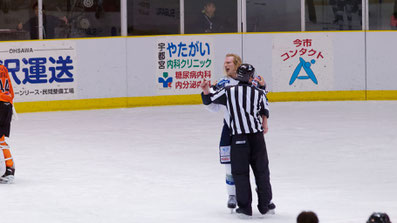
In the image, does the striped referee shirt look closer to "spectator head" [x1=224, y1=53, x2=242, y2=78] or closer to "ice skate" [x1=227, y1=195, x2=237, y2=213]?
"spectator head" [x1=224, y1=53, x2=242, y2=78]

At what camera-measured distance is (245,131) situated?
699cm

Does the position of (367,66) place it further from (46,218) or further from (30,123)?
(46,218)

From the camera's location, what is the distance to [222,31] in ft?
54.2

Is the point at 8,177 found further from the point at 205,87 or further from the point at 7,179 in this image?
the point at 205,87

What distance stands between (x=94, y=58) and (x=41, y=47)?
936mm

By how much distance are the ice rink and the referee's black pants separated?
6.7 inches

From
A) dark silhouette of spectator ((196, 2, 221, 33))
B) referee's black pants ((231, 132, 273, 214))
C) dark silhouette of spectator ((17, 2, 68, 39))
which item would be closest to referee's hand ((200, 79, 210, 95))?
referee's black pants ((231, 132, 273, 214))

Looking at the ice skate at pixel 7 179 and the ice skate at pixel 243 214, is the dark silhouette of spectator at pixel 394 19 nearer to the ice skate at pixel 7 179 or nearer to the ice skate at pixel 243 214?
the ice skate at pixel 7 179

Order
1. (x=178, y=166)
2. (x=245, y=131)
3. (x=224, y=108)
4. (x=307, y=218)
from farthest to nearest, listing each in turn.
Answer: (x=178, y=166) < (x=224, y=108) < (x=245, y=131) < (x=307, y=218)

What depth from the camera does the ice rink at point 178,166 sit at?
24.6 ft

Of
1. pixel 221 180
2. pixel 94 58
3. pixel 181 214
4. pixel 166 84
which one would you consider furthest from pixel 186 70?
pixel 181 214

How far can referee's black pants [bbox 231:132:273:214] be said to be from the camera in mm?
7016

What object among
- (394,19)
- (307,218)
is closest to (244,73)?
(307,218)

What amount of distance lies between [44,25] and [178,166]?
20.0 ft
